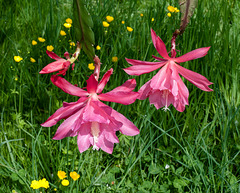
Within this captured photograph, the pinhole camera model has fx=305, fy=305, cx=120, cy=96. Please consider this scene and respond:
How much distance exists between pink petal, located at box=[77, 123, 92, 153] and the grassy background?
2.23 ft

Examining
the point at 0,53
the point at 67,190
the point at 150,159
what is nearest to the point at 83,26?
the point at 67,190

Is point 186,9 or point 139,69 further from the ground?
point 186,9

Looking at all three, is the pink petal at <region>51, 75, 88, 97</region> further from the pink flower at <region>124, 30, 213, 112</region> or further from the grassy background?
the grassy background

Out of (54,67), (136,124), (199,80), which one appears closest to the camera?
(54,67)

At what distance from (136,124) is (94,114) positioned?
919mm

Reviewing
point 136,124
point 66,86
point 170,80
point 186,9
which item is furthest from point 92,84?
point 136,124

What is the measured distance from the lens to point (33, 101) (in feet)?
5.63

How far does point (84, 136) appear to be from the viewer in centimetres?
69

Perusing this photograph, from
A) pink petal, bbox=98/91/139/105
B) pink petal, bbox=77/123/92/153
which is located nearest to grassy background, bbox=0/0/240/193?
pink petal, bbox=77/123/92/153

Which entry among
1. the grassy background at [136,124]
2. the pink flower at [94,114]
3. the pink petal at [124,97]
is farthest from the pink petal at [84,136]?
the grassy background at [136,124]

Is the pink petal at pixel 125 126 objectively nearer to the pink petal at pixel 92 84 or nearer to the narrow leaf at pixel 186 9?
the pink petal at pixel 92 84

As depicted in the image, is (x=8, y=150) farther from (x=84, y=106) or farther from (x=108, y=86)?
(x=84, y=106)

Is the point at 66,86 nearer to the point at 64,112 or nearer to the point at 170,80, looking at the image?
the point at 64,112

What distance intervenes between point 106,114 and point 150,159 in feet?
3.08
